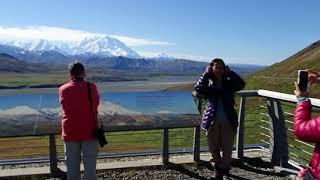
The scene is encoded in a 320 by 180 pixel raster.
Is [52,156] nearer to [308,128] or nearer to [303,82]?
[303,82]

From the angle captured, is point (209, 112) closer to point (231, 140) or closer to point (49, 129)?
point (231, 140)

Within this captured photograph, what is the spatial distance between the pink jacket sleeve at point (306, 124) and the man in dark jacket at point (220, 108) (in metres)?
4.53

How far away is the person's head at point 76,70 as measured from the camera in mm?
6895

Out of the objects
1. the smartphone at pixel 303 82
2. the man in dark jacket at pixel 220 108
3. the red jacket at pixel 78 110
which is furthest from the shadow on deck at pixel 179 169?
the smartphone at pixel 303 82

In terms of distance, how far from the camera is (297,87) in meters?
3.64

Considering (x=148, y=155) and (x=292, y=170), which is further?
(x=148, y=155)

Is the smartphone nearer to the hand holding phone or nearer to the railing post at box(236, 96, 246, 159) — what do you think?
the hand holding phone

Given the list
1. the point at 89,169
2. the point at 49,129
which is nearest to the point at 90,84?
the point at 89,169

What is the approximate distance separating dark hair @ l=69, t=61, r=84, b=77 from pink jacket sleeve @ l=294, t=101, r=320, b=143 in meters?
3.88

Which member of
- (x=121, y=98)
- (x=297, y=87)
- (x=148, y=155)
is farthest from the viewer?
(x=148, y=155)

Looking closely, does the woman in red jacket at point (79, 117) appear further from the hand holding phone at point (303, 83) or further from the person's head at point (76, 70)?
the hand holding phone at point (303, 83)

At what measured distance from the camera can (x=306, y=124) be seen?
3375 mm

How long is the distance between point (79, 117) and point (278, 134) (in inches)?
146

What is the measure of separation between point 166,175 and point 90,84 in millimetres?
2584
